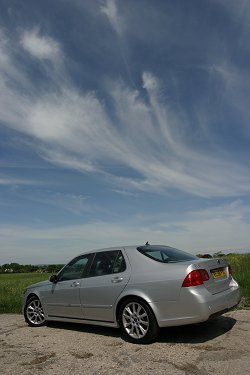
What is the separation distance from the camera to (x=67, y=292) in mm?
7848

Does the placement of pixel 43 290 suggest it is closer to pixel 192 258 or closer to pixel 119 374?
pixel 192 258

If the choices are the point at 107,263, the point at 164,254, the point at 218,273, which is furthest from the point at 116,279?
the point at 218,273

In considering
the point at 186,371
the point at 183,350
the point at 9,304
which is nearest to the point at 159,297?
the point at 183,350

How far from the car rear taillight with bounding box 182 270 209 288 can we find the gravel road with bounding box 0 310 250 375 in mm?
880

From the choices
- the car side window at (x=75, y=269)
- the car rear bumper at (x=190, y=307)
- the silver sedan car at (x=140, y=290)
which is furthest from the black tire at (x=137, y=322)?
the car side window at (x=75, y=269)

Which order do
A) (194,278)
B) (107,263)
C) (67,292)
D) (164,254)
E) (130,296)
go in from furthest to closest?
(67,292)
(107,263)
(164,254)
(130,296)
(194,278)

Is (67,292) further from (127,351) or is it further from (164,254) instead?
(127,351)

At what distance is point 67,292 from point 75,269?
45 centimetres

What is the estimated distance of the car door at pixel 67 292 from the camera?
7.65 m

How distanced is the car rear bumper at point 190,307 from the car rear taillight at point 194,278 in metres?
0.06

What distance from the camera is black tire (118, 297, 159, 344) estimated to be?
631 cm

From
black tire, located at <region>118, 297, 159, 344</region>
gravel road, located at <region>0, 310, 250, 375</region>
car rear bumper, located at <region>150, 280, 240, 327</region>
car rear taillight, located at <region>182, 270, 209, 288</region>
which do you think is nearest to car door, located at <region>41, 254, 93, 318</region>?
gravel road, located at <region>0, 310, 250, 375</region>

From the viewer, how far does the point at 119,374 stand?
197 inches

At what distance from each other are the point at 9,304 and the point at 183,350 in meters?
7.39
